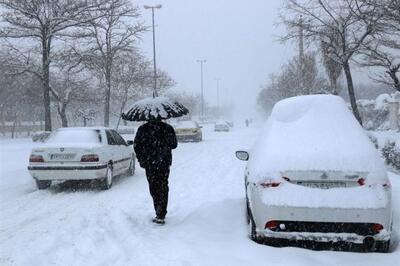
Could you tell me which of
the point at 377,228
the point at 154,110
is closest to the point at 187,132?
the point at 154,110

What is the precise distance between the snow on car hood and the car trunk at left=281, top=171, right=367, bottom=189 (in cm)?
6

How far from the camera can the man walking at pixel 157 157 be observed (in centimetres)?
752

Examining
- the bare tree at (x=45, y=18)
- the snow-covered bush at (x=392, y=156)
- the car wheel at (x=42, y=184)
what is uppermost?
the bare tree at (x=45, y=18)

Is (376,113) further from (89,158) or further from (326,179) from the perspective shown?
(326,179)

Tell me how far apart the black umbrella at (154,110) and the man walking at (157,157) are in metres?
0.13

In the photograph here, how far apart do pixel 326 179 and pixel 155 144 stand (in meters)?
2.97

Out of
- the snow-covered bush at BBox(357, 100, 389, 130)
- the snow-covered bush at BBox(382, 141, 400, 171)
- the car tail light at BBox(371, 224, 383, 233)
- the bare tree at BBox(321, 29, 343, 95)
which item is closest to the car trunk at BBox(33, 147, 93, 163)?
the car tail light at BBox(371, 224, 383, 233)

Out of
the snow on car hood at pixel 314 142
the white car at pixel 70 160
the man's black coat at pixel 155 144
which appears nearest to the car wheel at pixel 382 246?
the snow on car hood at pixel 314 142

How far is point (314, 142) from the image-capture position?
6027 mm

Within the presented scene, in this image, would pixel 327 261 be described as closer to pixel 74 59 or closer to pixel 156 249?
pixel 156 249

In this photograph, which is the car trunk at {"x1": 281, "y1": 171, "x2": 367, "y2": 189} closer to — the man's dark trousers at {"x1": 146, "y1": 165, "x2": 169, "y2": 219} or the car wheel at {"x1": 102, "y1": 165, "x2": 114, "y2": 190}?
the man's dark trousers at {"x1": 146, "y1": 165, "x2": 169, "y2": 219}

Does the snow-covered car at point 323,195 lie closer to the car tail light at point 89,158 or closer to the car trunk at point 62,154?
the car tail light at point 89,158

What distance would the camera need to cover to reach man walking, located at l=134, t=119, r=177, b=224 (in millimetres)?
7523

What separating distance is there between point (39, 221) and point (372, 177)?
17.2 ft
